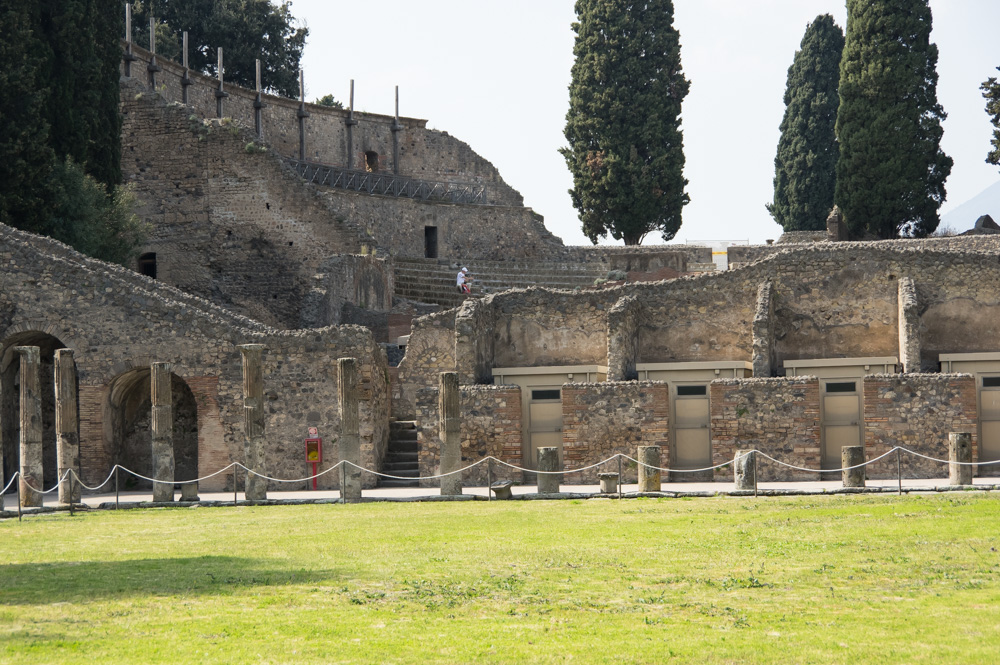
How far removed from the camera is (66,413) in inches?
1045

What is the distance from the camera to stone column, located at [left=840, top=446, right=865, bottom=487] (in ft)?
77.8

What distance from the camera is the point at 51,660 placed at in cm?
1123

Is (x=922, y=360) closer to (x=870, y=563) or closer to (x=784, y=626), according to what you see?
(x=870, y=563)

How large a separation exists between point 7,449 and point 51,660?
2017 cm

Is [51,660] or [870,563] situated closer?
[51,660]

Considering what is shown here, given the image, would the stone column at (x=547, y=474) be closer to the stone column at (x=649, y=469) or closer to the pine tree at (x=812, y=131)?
the stone column at (x=649, y=469)

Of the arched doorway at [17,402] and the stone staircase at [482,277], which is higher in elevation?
the stone staircase at [482,277]

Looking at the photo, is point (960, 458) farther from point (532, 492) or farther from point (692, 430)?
point (532, 492)

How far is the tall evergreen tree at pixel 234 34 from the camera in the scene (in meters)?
58.7

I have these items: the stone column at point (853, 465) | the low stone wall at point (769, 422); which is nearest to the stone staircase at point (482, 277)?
the low stone wall at point (769, 422)

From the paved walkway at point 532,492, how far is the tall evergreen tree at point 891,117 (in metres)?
24.3

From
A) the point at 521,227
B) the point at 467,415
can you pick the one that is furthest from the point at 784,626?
the point at 521,227

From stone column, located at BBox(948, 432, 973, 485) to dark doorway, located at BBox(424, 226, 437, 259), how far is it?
3012cm

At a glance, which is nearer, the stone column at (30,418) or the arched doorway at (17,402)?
the stone column at (30,418)
